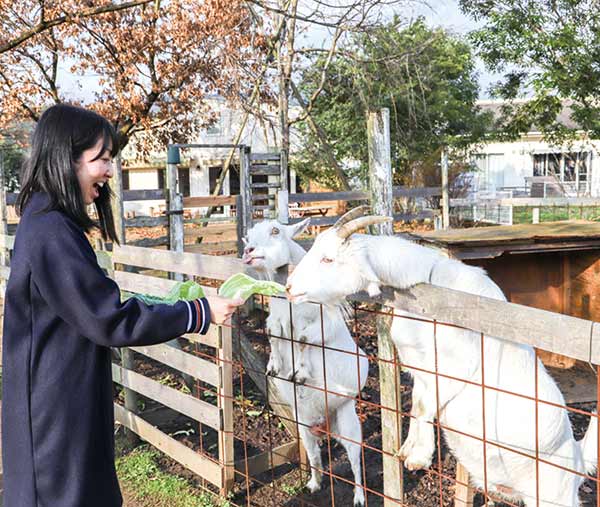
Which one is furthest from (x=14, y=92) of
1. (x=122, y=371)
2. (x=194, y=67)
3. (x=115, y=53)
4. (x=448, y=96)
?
(x=448, y=96)

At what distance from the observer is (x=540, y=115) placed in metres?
15.4

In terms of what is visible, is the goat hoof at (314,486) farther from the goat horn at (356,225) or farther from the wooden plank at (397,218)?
the wooden plank at (397,218)

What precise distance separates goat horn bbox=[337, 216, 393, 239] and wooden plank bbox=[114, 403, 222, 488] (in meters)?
2.08

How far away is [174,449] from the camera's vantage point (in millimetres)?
4438

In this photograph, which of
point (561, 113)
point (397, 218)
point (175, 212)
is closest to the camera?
point (175, 212)

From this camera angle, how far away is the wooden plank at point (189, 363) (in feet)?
13.1

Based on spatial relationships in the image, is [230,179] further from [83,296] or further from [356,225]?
[83,296]

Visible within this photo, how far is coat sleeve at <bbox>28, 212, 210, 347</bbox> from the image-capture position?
1949mm

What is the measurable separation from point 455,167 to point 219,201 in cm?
1268

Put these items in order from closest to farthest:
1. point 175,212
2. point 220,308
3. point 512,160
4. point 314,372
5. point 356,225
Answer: point 220,308 → point 356,225 → point 314,372 → point 175,212 → point 512,160

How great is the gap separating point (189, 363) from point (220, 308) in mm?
2190

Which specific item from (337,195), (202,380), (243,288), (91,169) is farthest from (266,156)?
(91,169)

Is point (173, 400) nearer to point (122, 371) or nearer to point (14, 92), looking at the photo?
point (122, 371)

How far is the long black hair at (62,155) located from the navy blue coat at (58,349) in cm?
5
